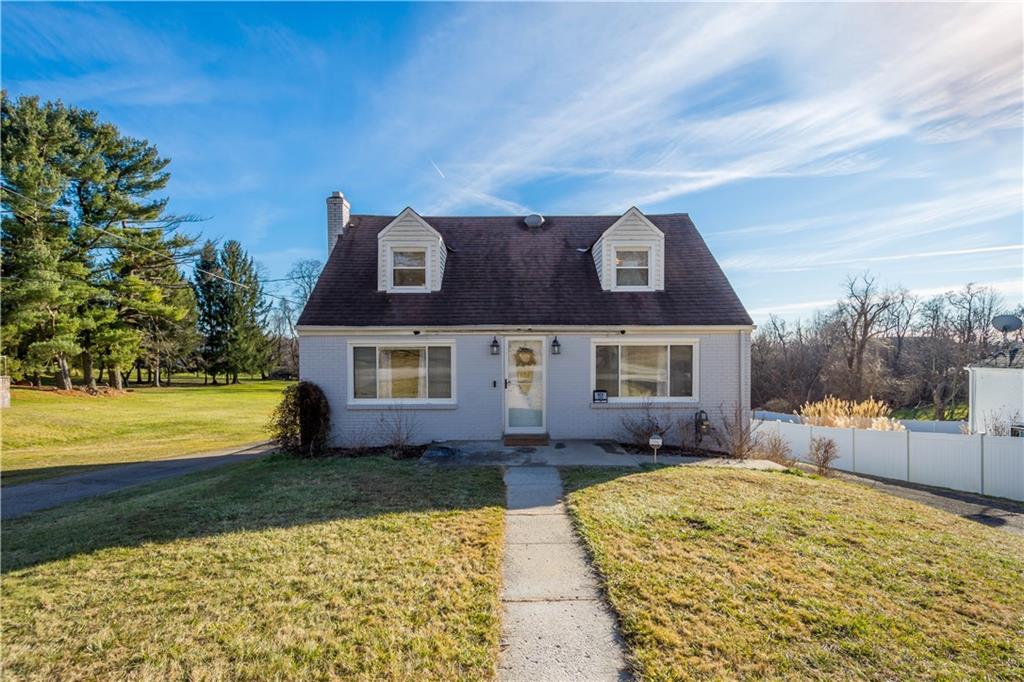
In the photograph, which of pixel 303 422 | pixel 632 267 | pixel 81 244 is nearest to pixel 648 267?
pixel 632 267

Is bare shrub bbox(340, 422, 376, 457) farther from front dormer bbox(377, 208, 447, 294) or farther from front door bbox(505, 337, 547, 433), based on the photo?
front dormer bbox(377, 208, 447, 294)

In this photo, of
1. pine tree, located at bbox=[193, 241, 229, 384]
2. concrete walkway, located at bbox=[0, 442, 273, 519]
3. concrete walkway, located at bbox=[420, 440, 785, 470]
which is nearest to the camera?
concrete walkway, located at bbox=[0, 442, 273, 519]

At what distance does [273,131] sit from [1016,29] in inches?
665

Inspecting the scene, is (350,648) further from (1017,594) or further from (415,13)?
(415,13)

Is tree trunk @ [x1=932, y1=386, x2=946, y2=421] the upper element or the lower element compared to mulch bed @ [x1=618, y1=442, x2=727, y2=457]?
lower

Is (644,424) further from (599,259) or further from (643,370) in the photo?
(599,259)

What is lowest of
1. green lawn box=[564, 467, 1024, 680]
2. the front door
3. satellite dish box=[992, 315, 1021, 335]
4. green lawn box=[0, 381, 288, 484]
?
green lawn box=[0, 381, 288, 484]

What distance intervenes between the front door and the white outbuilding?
1587 centimetres

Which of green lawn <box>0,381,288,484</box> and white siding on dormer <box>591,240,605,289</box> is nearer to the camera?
white siding on dormer <box>591,240,605,289</box>

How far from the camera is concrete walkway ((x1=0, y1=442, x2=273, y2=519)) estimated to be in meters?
8.01

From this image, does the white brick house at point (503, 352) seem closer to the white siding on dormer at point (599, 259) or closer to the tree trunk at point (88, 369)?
the white siding on dormer at point (599, 259)

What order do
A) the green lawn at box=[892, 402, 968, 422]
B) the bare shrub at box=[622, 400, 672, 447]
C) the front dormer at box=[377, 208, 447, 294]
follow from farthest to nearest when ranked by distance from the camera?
the green lawn at box=[892, 402, 968, 422] → the front dormer at box=[377, 208, 447, 294] → the bare shrub at box=[622, 400, 672, 447]

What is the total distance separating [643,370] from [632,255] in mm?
3483

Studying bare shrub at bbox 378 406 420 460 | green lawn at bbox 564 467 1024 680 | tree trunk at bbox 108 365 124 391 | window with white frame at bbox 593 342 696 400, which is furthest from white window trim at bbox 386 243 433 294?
tree trunk at bbox 108 365 124 391
